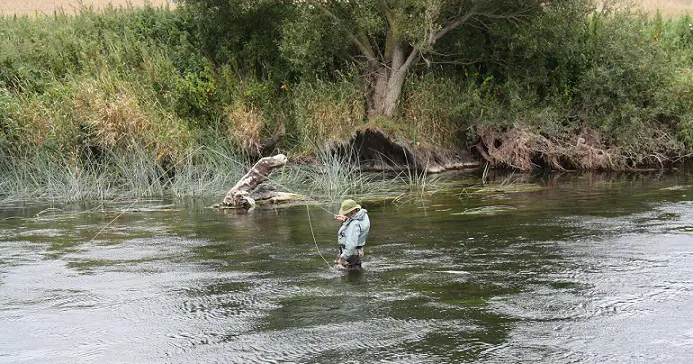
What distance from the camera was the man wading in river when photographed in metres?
11.3

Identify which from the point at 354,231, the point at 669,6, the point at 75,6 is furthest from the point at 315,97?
the point at 669,6

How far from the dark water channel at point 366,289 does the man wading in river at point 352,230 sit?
0.37 m

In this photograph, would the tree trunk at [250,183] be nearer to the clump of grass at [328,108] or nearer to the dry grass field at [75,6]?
the clump of grass at [328,108]

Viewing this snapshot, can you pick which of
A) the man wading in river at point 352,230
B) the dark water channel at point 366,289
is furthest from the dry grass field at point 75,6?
the man wading in river at point 352,230

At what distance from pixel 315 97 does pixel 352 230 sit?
51.9 feet

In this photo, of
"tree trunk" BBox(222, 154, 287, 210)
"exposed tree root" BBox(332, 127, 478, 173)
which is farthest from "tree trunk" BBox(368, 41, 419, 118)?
"tree trunk" BBox(222, 154, 287, 210)

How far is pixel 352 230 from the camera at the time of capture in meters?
11.3

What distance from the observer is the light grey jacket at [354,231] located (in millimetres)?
11273

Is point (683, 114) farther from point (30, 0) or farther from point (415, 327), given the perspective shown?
point (30, 0)

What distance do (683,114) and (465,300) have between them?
61.7 feet

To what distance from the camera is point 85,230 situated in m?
16.4

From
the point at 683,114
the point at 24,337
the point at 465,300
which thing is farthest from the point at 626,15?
the point at 24,337

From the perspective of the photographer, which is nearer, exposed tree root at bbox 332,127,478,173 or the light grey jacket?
the light grey jacket

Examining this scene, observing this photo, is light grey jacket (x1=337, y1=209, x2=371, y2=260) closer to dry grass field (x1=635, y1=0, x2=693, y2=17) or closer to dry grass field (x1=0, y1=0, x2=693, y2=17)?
dry grass field (x1=0, y1=0, x2=693, y2=17)
